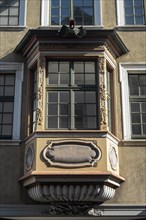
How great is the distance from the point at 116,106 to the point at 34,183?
127 inches

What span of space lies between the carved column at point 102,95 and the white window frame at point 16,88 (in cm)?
233

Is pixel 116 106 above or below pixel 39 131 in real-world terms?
above

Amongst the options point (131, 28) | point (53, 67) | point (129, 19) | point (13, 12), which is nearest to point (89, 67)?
point (53, 67)

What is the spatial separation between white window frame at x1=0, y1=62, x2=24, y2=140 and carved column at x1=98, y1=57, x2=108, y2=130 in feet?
7.65

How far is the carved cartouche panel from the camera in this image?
11.4m

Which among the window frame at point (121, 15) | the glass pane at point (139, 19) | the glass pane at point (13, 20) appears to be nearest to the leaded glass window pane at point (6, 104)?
the glass pane at point (13, 20)

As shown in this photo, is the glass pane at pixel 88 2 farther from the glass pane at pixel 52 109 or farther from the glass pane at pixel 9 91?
the glass pane at pixel 52 109

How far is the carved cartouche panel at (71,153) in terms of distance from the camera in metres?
11.4

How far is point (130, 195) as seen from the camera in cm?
1190

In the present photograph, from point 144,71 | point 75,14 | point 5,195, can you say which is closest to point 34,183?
point 5,195

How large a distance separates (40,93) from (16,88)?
1.13m

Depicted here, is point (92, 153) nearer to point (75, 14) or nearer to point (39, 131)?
point (39, 131)

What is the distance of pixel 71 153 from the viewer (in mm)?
11453

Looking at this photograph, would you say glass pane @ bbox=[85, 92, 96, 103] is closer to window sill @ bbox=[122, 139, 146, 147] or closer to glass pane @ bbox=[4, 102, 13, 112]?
window sill @ bbox=[122, 139, 146, 147]
